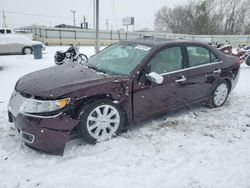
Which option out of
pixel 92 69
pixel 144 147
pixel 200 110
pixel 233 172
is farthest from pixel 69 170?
pixel 200 110

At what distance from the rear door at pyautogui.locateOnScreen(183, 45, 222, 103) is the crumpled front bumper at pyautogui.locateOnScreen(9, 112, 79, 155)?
7.32 feet

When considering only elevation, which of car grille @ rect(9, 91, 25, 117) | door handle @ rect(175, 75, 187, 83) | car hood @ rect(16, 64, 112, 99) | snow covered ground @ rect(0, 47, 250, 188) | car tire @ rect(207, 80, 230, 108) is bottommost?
snow covered ground @ rect(0, 47, 250, 188)

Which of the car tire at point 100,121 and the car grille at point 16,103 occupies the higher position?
the car grille at point 16,103

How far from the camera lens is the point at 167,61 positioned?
3885 mm

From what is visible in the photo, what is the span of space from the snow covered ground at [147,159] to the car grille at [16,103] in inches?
18.6

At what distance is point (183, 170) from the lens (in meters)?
2.83

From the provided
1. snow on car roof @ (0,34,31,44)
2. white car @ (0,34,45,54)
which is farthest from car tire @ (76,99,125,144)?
snow on car roof @ (0,34,31,44)

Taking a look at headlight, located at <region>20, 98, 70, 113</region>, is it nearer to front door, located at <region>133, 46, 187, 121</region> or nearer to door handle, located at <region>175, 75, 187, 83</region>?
front door, located at <region>133, 46, 187, 121</region>

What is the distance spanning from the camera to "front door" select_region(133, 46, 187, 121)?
354 centimetres

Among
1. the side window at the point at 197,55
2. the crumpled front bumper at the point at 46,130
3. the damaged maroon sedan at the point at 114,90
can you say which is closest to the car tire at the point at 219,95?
the damaged maroon sedan at the point at 114,90

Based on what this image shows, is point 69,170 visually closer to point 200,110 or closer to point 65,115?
point 65,115

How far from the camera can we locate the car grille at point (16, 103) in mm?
3028

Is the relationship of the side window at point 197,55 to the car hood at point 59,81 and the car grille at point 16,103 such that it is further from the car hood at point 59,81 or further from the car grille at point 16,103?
the car grille at point 16,103

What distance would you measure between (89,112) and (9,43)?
484 inches
